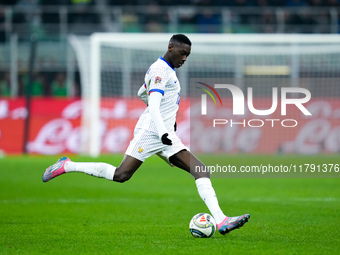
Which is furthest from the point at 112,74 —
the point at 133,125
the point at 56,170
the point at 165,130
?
the point at 165,130

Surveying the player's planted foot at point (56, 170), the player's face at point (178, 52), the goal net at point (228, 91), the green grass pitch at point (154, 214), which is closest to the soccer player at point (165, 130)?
the player's face at point (178, 52)

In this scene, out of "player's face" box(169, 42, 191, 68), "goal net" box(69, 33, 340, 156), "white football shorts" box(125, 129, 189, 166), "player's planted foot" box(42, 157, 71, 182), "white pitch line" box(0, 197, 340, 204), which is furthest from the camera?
"goal net" box(69, 33, 340, 156)

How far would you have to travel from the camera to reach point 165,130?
7.27 meters

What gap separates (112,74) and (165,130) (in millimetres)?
14361

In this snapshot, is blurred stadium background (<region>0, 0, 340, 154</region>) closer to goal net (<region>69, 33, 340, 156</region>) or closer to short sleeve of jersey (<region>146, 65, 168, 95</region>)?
goal net (<region>69, 33, 340, 156</region>)

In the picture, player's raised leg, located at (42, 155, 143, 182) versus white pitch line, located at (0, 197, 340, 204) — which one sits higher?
player's raised leg, located at (42, 155, 143, 182)

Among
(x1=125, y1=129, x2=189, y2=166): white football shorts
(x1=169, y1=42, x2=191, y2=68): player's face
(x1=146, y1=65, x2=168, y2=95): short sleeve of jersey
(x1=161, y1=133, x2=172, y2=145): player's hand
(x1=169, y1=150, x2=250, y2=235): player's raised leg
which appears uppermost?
(x1=169, y1=42, x2=191, y2=68): player's face

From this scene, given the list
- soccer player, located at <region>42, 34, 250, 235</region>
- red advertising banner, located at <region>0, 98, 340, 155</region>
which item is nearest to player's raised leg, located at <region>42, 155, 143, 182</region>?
soccer player, located at <region>42, 34, 250, 235</region>

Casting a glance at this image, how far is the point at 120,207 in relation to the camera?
1061 cm

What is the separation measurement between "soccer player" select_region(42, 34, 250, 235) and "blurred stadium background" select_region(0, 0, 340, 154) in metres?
13.4

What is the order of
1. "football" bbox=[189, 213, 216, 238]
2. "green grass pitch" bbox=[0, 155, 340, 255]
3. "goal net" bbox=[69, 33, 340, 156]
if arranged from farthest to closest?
"goal net" bbox=[69, 33, 340, 156] → "football" bbox=[189, 213, 216, 238] → "green grass pitch" bbox=[0, 155, 340, 255]

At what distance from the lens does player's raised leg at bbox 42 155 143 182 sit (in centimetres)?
777

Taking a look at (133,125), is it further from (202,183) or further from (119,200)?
(202,183)

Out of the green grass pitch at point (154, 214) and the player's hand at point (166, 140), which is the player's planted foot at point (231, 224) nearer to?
the green grass pitch at point (154, 214)
